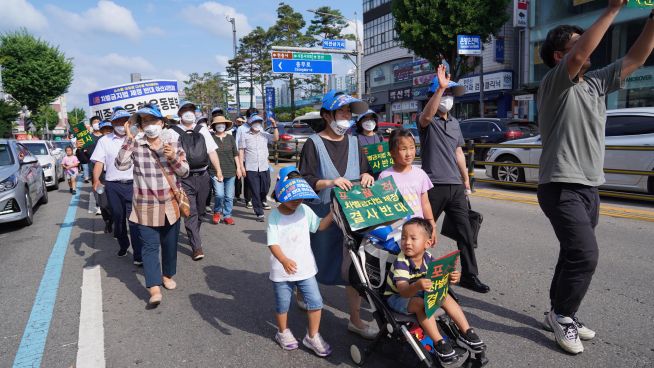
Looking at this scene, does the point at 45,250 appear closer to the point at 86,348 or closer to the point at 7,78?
the point at 86,348

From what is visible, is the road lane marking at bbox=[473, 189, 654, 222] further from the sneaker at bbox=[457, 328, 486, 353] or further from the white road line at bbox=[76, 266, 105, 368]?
the white road line at bbox=[76, 266, 105, 368]

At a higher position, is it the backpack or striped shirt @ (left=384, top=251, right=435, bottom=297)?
the backpack

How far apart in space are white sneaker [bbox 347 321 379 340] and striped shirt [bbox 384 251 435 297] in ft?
2.00

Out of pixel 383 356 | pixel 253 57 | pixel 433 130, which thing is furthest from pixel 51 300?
pixel 253 57

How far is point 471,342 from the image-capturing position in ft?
8.30

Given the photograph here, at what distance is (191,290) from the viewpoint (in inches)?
173

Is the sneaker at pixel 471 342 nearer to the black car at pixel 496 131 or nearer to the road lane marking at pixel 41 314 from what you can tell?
the road lane marking at pixel 41 314

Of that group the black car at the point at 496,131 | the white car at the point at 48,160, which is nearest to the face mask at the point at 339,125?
the black car at the point at 496,131

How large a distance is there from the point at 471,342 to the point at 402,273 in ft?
1.74

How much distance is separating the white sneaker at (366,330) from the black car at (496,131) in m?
11.7

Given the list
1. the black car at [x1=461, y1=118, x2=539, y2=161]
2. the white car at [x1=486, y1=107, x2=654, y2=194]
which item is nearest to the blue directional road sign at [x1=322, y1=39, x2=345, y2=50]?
the black car at [x1=461, y1=118, x2=539, y2=161]

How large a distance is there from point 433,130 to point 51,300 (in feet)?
12.5

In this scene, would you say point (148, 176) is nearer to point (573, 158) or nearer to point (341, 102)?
point (341, 102)

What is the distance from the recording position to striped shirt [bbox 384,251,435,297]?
8.62 feet
